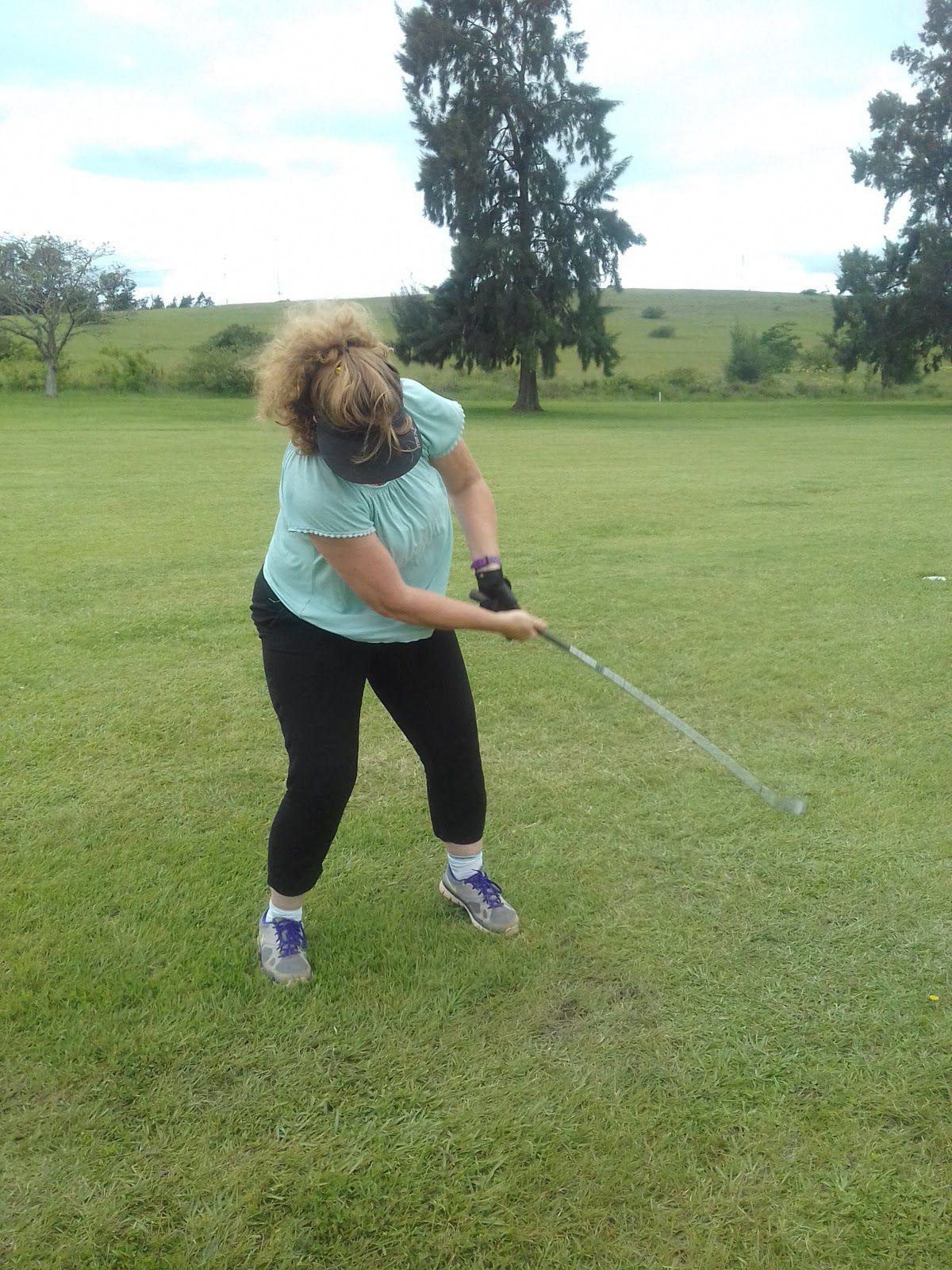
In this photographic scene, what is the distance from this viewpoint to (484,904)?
10.2 ft

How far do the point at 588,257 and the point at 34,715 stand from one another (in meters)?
34.6

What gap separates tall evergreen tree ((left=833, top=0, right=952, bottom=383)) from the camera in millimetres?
38531

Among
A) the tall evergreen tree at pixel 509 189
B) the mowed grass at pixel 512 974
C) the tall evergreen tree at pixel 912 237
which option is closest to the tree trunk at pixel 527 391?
the tall evergreen tree at pixel 509 189

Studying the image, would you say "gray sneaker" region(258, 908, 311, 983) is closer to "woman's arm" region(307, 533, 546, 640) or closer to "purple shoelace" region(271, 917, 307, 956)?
"purple shoelace" region(271, 917, 307, 956)

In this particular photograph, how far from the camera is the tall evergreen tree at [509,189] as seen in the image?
34.8 metres

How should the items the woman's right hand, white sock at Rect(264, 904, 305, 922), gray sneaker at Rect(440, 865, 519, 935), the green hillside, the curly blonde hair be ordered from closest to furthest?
Answer: the curly blonde hair
the woman's right hand
white sock at Rect(264, 904, 305, 922)
gray sneaker at Rect(440, 865, 519, 935)
the green hillside

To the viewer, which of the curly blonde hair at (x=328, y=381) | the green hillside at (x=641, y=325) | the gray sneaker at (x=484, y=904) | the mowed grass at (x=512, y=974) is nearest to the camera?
the mowed grass at (x=512, y=974)

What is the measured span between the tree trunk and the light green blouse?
34.0 meters

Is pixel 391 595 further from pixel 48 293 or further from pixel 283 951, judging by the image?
pixel 48 293

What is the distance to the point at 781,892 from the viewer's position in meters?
3.27

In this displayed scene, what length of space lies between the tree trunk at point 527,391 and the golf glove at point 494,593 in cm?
3391

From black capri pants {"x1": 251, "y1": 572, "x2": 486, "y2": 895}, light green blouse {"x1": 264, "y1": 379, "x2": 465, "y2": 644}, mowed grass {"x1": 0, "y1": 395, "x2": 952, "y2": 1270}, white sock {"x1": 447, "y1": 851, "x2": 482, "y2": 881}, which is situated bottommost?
mowed grass {"x1": 0, "y1": 395, "x2": 952, "y2": 1270}

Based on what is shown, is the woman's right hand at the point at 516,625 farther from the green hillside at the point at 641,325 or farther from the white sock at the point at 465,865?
the green hillside at the point at 641,325

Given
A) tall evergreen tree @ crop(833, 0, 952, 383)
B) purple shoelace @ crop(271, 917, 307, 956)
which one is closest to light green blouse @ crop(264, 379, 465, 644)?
purple shoelace @ crop(271, 917, 307, 956)
